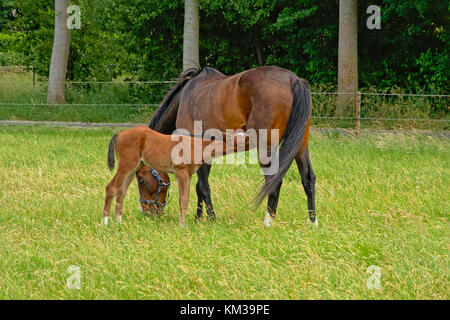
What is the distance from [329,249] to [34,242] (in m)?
3.03

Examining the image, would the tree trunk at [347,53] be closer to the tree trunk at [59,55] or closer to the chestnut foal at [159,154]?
the tree trunk at [59,55]

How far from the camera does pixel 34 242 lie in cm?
664

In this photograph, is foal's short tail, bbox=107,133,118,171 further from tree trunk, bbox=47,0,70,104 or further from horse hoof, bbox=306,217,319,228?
tree trunk, bbox=47,0,70,104

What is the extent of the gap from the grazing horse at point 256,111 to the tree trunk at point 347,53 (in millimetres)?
9828

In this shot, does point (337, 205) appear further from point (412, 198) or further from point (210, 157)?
point (210, 157)

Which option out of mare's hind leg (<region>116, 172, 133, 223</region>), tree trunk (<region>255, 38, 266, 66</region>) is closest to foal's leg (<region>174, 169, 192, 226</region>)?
mare's hind leg (<region>116, 172, 133, 223</region>)

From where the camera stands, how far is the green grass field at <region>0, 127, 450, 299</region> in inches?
210

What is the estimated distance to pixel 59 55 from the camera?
21.6m

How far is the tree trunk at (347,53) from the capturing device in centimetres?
1766

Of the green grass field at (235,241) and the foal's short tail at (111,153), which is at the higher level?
the foal's short tail at (111,153)

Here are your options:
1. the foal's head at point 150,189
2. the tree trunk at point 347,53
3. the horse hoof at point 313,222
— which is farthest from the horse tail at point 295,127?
the tree trunk at point 347,53

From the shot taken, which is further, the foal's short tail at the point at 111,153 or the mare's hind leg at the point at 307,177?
the mare's hind leg at the point at 307,177

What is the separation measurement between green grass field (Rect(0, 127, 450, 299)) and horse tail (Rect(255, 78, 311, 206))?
0.67 m

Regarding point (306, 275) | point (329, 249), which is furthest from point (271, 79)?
point (306, 275)
